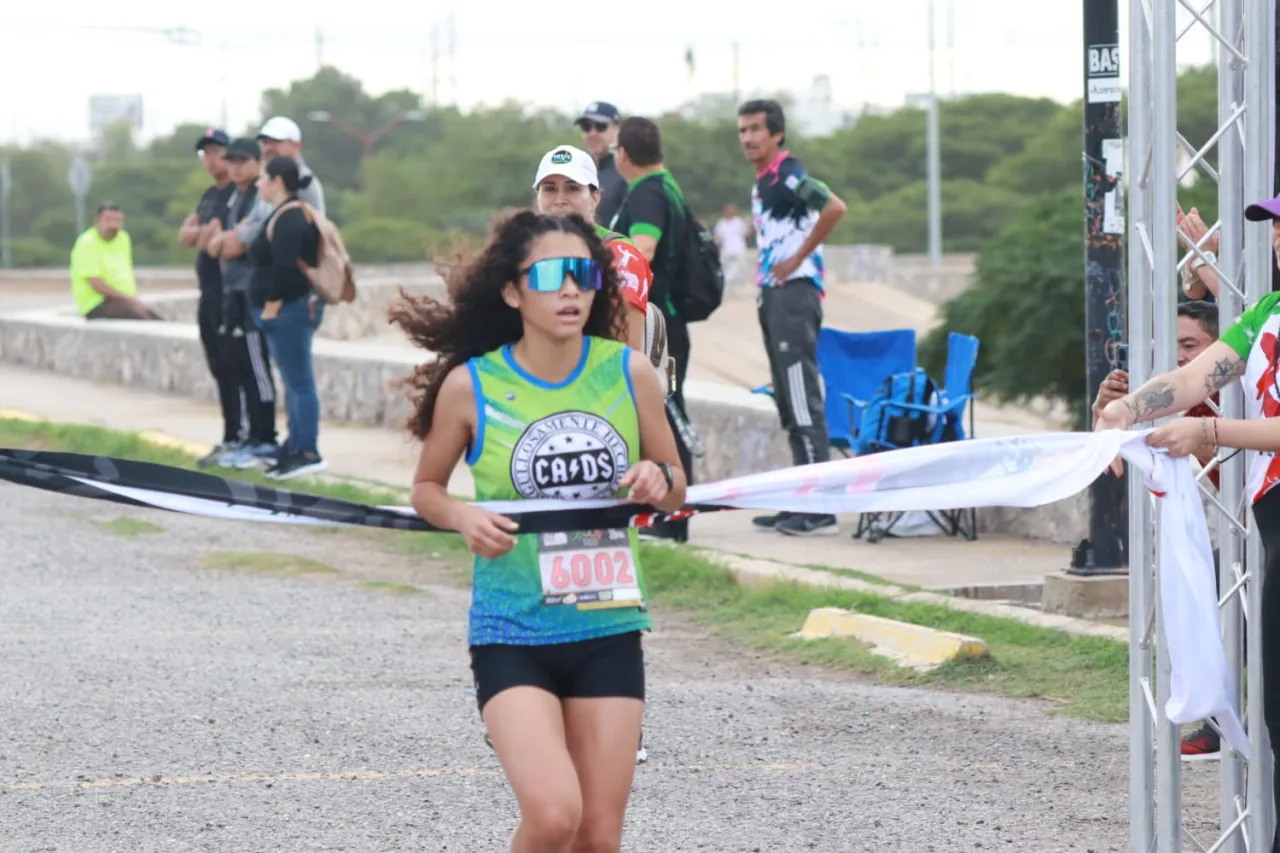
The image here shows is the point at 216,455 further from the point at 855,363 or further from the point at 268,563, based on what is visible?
the point at 855,363

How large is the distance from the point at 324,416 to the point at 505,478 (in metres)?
14.0

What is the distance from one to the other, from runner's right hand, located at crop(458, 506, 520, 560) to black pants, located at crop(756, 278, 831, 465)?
20.9 feet

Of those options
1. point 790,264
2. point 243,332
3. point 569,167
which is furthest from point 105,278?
point 569,167

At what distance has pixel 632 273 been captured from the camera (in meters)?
6.78

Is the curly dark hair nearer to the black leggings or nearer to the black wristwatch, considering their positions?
the black wristwatch

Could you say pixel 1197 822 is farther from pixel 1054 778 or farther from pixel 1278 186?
pixel 1278 186

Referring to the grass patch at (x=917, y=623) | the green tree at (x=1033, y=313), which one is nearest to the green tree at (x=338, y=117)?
the green tree at (x=1033, y=313)

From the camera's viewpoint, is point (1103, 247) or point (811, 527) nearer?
point (1103, 247)

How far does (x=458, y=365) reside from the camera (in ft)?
15.6

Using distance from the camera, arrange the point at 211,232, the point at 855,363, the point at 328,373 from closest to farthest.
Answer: the point at 855,363
the point at 211,232
the point at 328,373

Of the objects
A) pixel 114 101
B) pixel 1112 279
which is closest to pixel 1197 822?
pixel 1112 279

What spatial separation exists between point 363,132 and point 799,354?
92.3 m

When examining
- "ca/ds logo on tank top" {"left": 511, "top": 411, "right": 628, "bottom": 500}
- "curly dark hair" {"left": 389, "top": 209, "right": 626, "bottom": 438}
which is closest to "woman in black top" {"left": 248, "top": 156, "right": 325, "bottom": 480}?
"curly dark hair" {"left": 389, "top": 209, "right": 626, "bottom": 438}

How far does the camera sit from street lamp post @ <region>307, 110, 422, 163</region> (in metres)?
92.4
